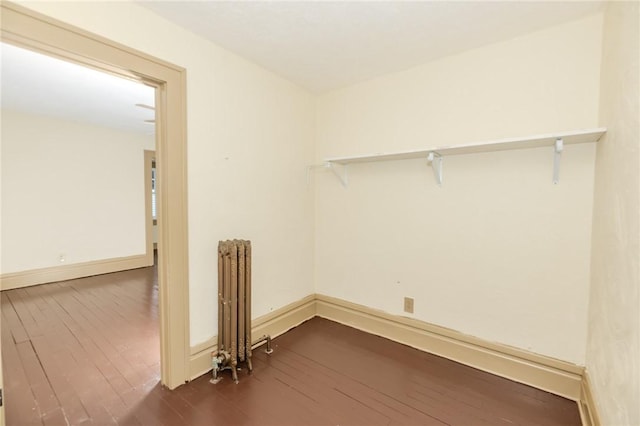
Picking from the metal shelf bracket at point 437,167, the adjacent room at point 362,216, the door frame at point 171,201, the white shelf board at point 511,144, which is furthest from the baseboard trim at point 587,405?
the door frame at point 171,201

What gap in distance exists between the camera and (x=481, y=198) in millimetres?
2105

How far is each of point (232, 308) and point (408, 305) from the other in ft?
4.74

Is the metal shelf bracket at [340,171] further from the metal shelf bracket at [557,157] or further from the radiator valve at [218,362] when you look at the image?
the radiator valve at [218,362]

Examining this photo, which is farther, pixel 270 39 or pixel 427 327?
pixel 427 327

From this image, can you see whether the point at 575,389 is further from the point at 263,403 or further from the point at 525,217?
the point at 263,403

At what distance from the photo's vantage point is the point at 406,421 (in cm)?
162

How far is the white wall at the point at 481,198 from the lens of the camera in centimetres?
179

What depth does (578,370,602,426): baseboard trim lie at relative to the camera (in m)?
1.44

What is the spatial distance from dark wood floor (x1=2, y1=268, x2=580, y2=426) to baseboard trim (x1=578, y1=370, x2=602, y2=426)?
5cm

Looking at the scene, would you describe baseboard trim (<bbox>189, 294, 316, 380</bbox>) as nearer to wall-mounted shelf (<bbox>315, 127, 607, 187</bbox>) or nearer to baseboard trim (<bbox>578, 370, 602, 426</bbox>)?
wall-mounted shelf (<bbox>315, 127, 607, 187</bbox>)

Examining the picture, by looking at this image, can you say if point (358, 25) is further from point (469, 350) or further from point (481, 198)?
point (469, 350)

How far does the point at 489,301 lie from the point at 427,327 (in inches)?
20.8

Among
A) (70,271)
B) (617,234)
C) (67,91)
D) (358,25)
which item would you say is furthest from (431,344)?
(70,271)

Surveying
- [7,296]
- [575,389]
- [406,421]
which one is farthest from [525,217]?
[7,296]
